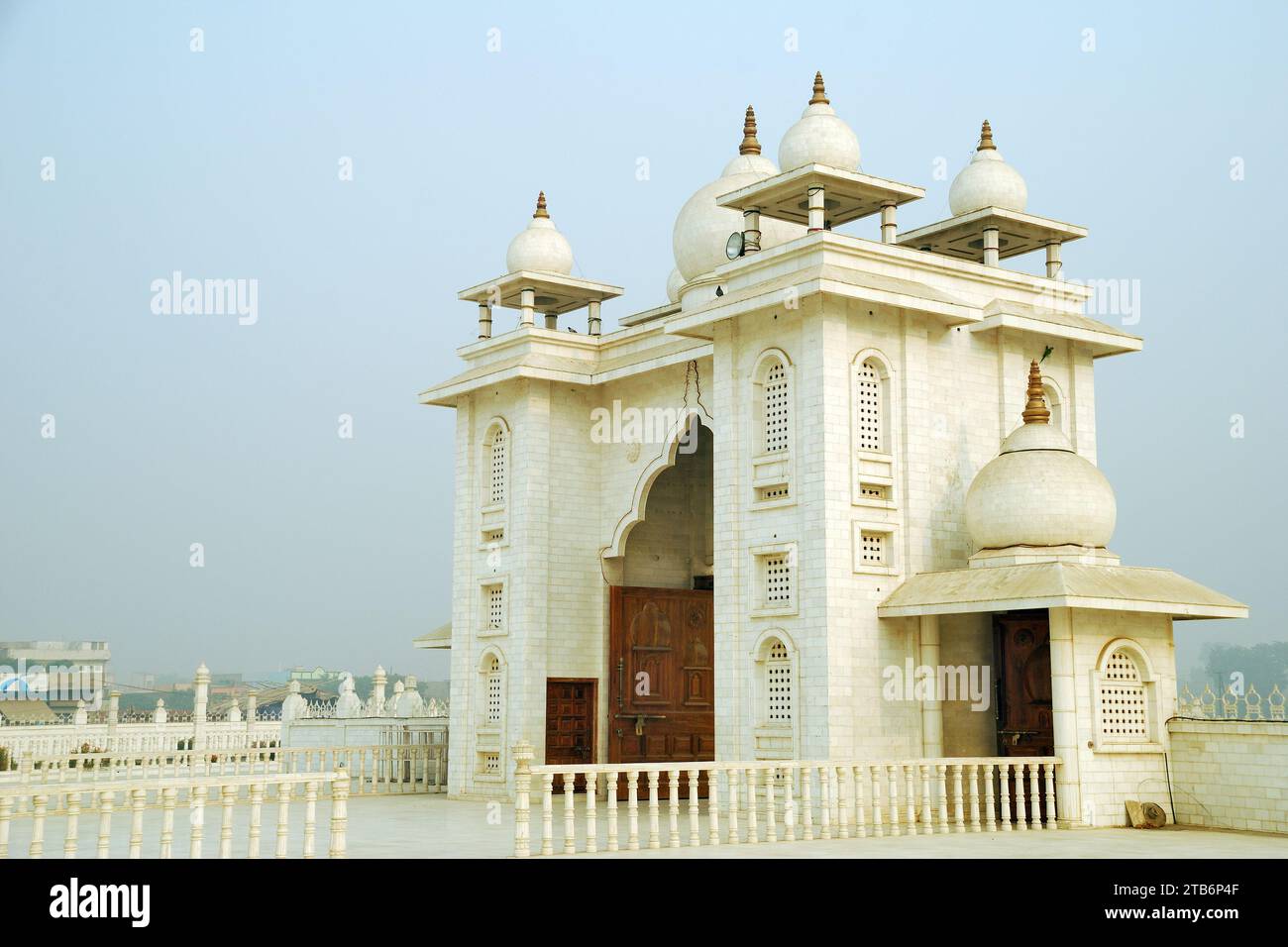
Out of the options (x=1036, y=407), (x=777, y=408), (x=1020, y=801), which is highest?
(x=777, y=408)

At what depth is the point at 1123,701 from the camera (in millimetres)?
16422

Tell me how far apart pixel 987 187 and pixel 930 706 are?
7.45 m

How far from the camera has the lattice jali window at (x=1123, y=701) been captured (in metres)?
16.2

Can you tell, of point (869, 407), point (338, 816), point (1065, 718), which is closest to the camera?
point (338, 816)

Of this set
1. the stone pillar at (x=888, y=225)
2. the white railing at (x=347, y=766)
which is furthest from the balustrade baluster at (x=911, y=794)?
the white railing at (x=347, y=766)

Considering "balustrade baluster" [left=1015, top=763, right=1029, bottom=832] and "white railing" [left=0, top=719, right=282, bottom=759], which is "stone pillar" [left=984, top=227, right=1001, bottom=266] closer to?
"balustrade baluster" [left=1015, top=763, right=1029, bottom=832]

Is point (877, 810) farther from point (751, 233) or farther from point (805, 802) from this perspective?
point (751, 233)

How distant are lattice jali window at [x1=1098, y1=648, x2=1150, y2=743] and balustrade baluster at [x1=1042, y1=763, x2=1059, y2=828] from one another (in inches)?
28.8

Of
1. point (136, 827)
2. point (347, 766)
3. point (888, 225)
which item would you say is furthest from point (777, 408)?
point (136, 827)

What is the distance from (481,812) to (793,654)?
4979 mm

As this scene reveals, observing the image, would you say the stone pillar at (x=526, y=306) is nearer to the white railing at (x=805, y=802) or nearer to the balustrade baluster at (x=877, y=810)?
the white railing at (x=805, y=802)

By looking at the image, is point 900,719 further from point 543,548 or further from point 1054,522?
point 543,548
